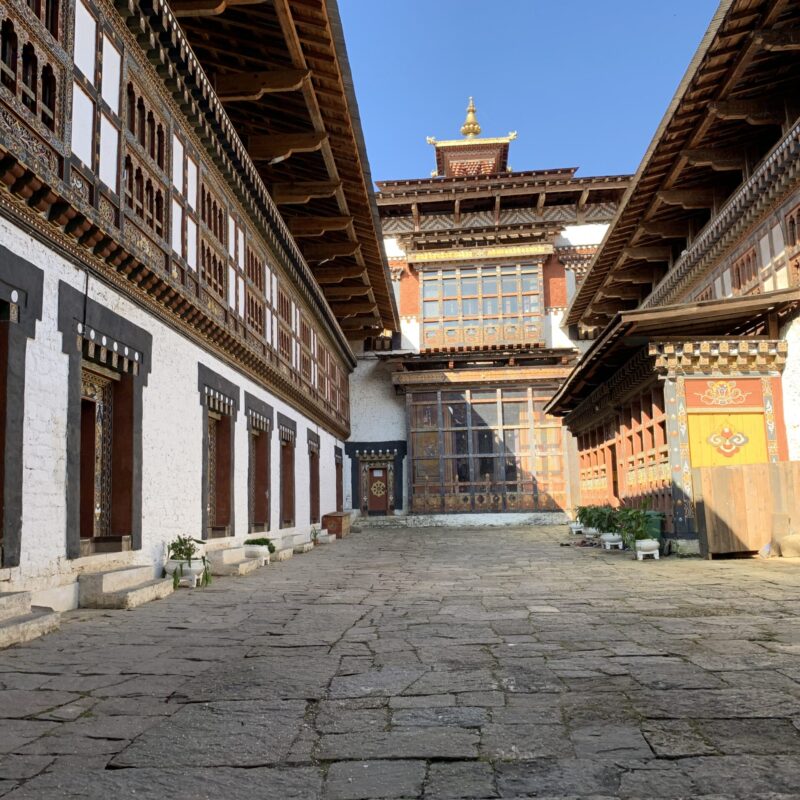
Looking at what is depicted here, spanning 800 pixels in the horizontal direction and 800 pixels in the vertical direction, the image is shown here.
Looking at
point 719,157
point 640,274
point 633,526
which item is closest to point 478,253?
point 640,274

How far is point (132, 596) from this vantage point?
7.09m

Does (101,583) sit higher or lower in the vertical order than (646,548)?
higher


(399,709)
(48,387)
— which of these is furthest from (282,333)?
(399,709)

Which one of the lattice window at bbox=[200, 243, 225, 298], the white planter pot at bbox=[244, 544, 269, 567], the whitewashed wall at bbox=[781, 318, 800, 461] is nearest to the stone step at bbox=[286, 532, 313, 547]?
the white planter pot at bbox=[244, 544, 269, 567]

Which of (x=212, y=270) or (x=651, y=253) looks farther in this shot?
(x=651, y=253)

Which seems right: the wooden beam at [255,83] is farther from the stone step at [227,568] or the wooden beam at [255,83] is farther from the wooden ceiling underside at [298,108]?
the stone step at [227,568]

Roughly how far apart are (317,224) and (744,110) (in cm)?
847

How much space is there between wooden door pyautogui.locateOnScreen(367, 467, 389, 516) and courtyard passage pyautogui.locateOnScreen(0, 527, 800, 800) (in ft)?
61.5

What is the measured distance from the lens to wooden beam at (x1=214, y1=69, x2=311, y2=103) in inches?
439

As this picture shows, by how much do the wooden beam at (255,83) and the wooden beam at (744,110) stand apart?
21.5ft

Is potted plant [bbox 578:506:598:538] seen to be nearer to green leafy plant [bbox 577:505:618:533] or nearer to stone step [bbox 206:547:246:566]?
green leafy plant [bbox 577:505:618:533]

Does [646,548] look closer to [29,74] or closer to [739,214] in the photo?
[739,214]

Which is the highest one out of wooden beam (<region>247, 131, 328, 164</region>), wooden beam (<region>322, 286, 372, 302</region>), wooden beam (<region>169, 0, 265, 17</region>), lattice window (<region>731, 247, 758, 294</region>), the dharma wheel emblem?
wooden beam (<region>169, 0, 265, 17</region>)

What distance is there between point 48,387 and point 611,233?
13895 millimetres
